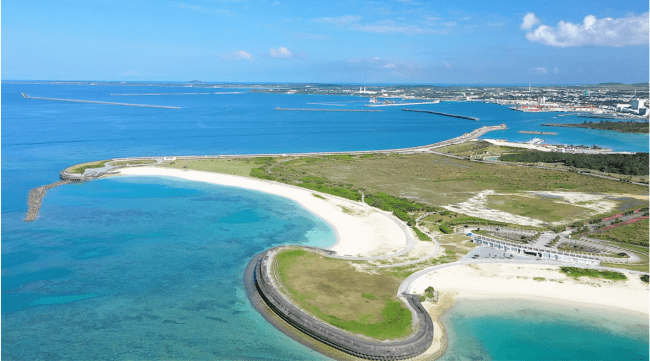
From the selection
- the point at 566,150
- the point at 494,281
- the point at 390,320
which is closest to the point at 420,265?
the point at 494,281

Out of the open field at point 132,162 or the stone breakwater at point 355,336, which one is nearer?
the stone breakwater at point 355,336

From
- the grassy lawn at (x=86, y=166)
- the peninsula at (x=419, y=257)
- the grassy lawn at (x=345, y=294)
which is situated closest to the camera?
the grassy lawn at (x=345, y=294)

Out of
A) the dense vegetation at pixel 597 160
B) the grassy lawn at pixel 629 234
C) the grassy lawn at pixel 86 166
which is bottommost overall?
the grassy lawn at pixel 629 234

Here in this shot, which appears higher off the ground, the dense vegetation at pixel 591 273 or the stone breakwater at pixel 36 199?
the stone breakwater at pixel 36 199

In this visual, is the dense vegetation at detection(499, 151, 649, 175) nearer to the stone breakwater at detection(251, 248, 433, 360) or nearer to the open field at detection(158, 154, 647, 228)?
the open field at detection(158, 154, 647, 228)

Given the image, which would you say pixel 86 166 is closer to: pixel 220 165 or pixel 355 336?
pixel 220 165

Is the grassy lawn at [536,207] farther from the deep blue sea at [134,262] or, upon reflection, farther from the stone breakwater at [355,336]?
the stone breakwater at [355,336]

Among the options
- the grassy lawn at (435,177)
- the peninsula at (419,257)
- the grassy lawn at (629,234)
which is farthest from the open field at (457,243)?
the grassy lawn at (629,234)
